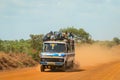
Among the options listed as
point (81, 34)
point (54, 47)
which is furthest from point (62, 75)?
point (81, 34)

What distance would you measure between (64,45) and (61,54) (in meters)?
1.18

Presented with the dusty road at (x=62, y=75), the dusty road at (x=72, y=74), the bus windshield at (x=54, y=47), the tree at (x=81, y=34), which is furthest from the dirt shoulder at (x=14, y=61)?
the tree at (x=81, y=34)

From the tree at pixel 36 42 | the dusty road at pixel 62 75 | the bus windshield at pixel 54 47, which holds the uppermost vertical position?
the tree at pixel 36 42

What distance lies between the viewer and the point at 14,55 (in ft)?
145

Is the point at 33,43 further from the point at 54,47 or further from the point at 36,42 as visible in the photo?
the point at 54,47

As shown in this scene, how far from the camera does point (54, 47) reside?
34875mm

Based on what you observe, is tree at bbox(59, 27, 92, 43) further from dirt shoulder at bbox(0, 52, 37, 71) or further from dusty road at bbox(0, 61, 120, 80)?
dusty road at bbox(0, 61, 120, 80)

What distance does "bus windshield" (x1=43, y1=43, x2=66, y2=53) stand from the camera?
34.7 metres

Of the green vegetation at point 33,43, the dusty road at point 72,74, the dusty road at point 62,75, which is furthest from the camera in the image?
the green vegetation at point 33,43

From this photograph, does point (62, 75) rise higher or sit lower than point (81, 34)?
lower

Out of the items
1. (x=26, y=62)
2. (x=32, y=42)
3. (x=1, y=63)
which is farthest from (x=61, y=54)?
(x=32, y=42)

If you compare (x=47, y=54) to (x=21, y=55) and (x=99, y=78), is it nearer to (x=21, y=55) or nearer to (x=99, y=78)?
(x=99, y=78)

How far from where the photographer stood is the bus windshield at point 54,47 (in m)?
34.7

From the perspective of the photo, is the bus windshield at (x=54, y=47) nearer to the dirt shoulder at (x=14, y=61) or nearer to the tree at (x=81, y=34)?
the dirt shoulder at (x=14, y=61)
